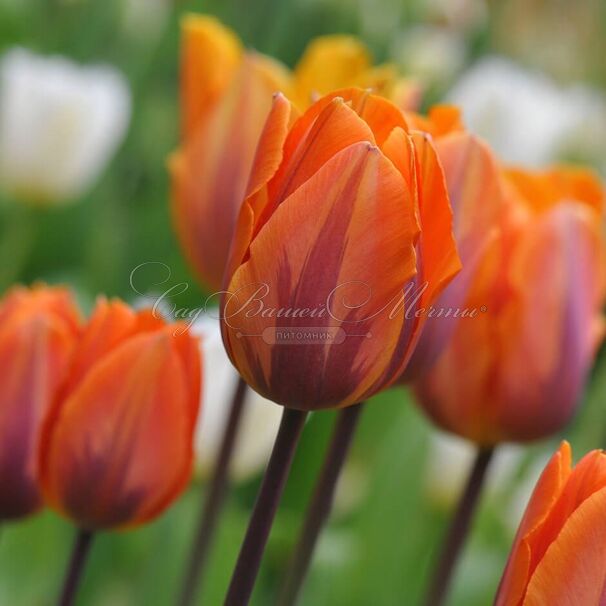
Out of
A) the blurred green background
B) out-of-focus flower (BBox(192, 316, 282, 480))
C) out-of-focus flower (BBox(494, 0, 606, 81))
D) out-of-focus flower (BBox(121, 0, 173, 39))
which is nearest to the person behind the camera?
out-of-focus flower (BBox(192, 316, 282, 480))

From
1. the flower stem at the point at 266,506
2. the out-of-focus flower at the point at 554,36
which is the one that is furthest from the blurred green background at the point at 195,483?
the out-of-focus flower at the point at 554,36

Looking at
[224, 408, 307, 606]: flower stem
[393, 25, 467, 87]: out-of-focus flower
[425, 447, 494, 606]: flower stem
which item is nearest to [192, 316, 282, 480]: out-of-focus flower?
[425, 447, 494, 606]: flower stem

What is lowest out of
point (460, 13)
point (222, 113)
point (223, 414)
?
point (460, 13)

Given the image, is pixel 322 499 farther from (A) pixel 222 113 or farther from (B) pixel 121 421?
(A) pixel 222 113

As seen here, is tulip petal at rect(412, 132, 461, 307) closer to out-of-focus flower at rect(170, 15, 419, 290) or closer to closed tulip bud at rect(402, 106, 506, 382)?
closed tulip bud at rect(402, 106, 506, 382)

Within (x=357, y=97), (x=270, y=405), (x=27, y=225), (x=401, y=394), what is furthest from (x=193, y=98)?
(x=27, y=225)

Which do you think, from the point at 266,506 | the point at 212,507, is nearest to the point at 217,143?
the point at 212,507

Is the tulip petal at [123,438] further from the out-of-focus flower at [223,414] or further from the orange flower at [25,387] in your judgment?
the out-of-focus flower at [223,414]

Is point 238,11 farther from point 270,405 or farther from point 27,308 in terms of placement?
point 27,308
